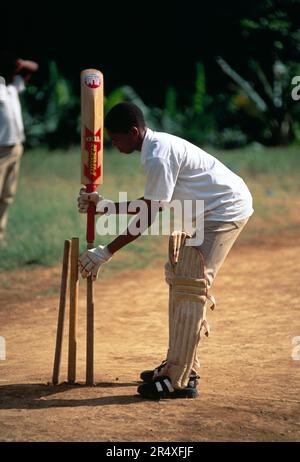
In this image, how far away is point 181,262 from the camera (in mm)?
5367

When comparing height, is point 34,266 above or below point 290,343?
above

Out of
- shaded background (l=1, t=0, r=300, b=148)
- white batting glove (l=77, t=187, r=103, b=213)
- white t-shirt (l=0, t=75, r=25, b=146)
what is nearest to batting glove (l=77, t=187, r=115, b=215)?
white batting glove (l=77, t=187, r=103, b=213)

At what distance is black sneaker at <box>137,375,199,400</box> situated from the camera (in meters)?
5.32

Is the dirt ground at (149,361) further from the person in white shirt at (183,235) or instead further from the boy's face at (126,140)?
the boy's face at (126,140)

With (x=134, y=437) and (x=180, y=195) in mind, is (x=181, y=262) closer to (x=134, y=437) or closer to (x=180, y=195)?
(x=180, y=195)

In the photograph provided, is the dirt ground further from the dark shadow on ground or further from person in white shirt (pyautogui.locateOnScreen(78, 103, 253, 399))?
person in white shirt (pyautogui.locateOnScreen(78, 103, 253, 399))

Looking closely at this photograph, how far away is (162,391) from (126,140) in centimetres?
142

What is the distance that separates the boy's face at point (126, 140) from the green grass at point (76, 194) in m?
4.30

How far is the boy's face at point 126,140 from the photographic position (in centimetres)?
532

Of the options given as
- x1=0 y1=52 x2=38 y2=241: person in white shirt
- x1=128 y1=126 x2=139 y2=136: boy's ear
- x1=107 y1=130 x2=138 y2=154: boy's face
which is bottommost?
x1=107 y1=130 x2=138 y2=154: boy's face

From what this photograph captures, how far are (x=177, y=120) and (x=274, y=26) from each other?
4.78 metres

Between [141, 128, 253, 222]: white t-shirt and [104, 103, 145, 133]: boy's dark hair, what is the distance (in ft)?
0.34

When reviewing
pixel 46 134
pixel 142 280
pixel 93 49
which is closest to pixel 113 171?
pixel 46 134

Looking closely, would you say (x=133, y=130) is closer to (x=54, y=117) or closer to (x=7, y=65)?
(x=7, y=65)
